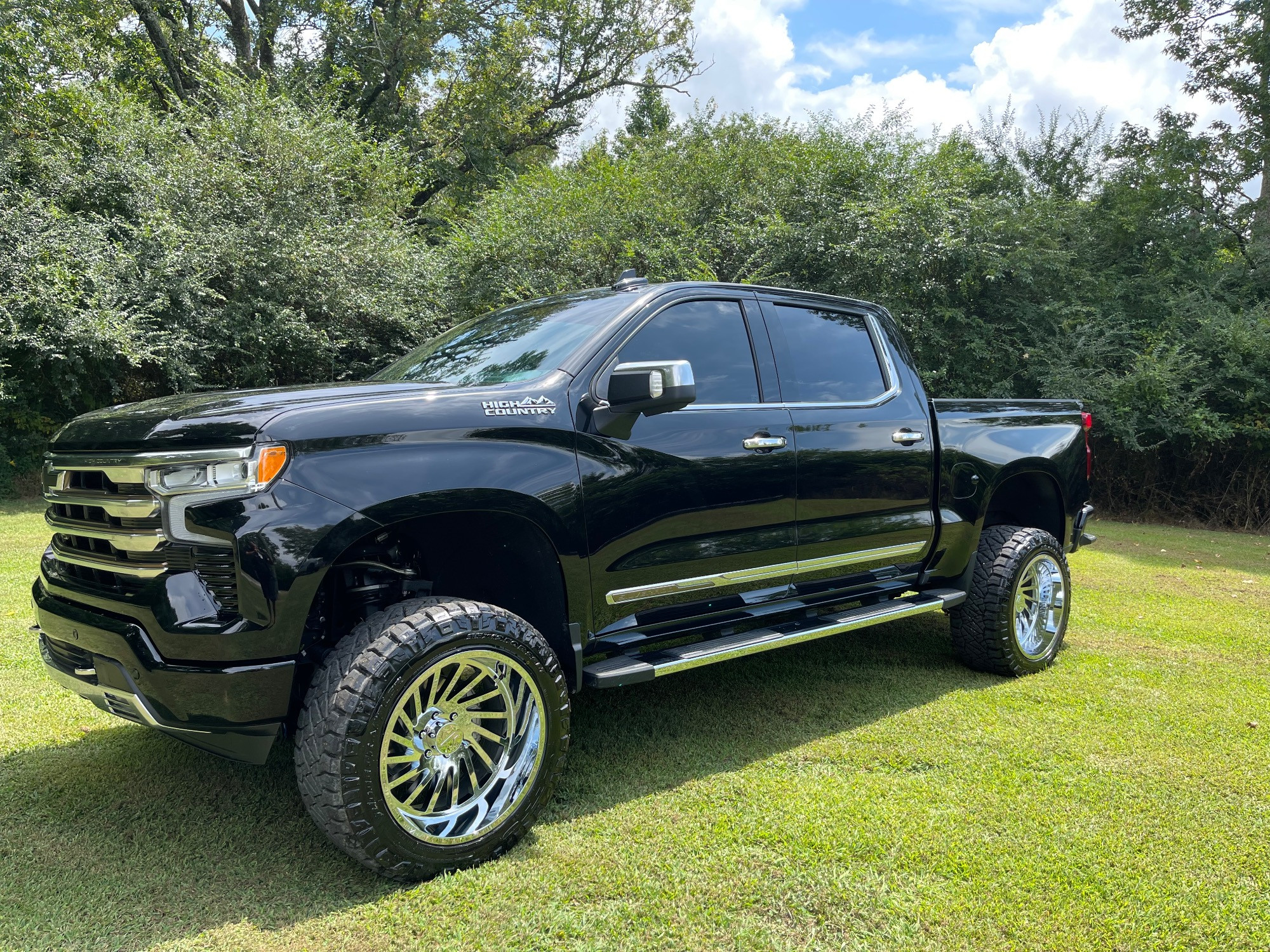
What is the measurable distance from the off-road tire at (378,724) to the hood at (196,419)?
2.34 feet

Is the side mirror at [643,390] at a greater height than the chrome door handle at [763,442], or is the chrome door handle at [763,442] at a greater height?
the side mirror at [643,390]

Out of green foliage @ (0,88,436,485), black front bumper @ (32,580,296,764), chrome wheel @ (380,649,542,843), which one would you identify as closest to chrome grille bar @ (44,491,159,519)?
black front bumper @ (32,580,296,764)

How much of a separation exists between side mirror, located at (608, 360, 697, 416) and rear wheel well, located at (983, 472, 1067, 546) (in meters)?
2.93

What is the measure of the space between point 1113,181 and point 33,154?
1761 cm

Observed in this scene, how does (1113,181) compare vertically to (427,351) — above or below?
above

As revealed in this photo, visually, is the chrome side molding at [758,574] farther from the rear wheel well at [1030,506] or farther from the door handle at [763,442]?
the rear wheel well at [1030,506]

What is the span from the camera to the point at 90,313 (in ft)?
37.6

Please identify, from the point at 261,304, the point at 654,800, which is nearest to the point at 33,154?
the point at 261,304

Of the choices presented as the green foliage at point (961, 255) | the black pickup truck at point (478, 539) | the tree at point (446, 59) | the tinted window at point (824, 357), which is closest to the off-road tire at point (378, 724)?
the black pickup truck at point (478, 539)

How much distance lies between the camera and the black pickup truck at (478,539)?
251 cm

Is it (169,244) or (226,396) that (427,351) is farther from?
(169,244)

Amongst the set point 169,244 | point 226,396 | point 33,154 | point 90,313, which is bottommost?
point 226,396

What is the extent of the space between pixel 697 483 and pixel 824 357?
1268 mm

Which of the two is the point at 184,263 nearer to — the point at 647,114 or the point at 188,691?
the point at 188,691
